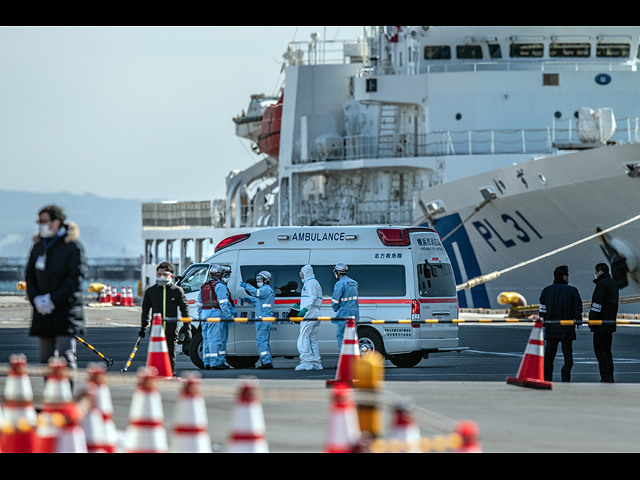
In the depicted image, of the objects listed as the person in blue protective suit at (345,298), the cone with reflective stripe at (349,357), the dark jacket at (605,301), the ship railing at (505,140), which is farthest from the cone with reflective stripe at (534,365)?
the ship railing at (505,140)

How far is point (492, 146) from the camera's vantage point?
31.0 m

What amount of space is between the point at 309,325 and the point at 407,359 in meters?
1.90

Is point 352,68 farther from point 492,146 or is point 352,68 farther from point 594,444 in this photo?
point 594,444

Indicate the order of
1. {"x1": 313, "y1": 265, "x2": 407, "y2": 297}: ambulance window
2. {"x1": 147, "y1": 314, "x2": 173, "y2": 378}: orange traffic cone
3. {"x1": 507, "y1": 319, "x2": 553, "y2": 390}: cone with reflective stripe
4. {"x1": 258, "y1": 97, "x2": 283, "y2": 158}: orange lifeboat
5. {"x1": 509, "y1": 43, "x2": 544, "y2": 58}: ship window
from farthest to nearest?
{"x1": 258, "y1": 97, "x2": 283, "y2": 158}: orange lifeboat < {"x1": 509, "y1": 43, "x2": 544, "y2": 58}: ship window < {"x1": 313, "y1": 265, "x2": 407, "y2": 297}: ambulance window < {"x1": 507, "y1": 319, "x2": 553, "y2": 390}: cone with reflective stripe < {"x1": 147, "y1": 314, "x2": 173, "y2": 378}: orange traffic cone

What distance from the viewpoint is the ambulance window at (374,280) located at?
618 inches

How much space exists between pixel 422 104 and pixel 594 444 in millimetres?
26103

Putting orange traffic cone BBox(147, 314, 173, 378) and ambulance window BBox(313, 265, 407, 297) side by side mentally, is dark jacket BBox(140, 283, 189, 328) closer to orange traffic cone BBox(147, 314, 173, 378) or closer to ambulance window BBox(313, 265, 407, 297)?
orange traffic cone BBox(147, 314, 173, 378)

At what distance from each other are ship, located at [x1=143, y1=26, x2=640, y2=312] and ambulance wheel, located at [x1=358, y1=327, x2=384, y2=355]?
914cm

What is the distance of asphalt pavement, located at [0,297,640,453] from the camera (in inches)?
325

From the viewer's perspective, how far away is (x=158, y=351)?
12070 millimetres


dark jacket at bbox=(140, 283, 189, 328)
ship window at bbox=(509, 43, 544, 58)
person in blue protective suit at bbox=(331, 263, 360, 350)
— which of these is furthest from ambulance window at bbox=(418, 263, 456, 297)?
ship window at bbox=(509, 43, 544, 58)

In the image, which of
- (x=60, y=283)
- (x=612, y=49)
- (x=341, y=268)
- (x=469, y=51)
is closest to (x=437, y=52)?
(x=469, y=51)

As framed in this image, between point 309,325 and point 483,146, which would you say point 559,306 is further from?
point 483,146
